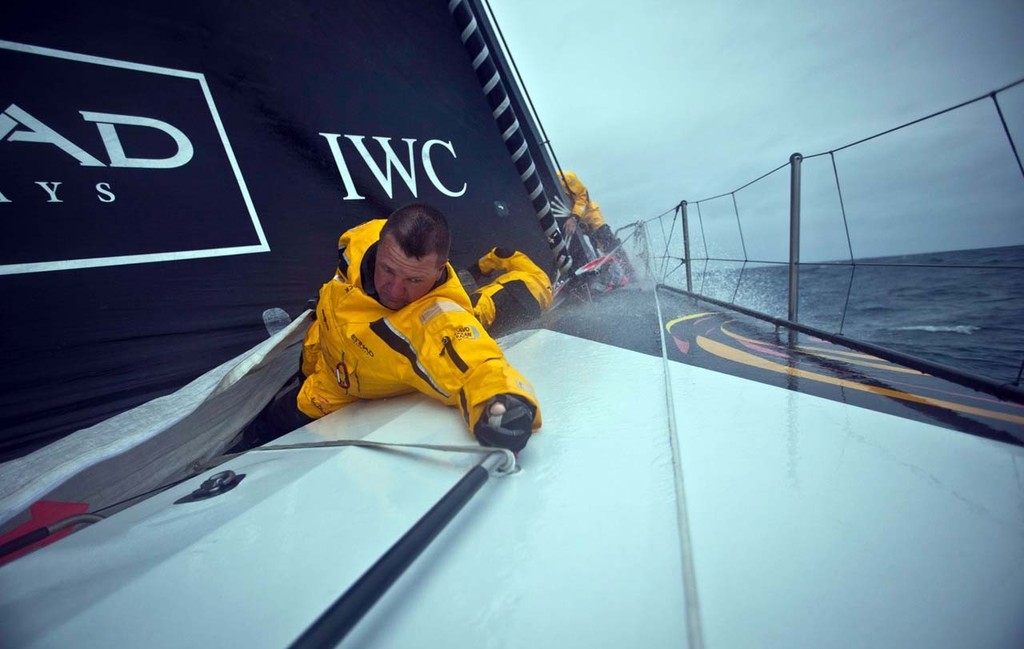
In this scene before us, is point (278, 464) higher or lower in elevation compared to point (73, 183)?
lower

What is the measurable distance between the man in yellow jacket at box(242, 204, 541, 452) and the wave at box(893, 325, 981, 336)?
8069 millimetres

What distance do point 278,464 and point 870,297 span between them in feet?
50.6

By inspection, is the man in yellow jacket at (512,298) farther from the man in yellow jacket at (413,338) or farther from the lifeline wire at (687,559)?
the lifeline wire at (687,559)

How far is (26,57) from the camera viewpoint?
1.20 m

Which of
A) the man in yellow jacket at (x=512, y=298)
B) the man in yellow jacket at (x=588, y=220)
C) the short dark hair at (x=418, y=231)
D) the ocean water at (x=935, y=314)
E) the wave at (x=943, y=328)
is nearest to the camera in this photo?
the short dark hair at (x=418, y=231)

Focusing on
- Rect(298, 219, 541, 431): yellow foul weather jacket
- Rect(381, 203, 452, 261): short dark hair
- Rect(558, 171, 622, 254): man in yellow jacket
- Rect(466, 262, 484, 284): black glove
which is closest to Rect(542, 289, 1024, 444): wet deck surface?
Rect(466, 262, 484, 284): black glove

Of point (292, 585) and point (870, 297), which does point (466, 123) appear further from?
point (870, 297)

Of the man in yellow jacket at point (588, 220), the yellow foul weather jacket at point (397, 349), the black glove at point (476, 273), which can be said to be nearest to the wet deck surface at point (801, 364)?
the black glove at point (476, 273)

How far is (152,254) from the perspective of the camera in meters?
1.39

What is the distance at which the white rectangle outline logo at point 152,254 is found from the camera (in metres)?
1.20

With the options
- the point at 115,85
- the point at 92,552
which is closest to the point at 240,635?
the point at 92,552

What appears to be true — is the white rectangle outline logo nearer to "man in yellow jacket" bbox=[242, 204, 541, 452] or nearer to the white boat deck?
"man in yellow jacket" bbox=[242, 204, 541, 452]

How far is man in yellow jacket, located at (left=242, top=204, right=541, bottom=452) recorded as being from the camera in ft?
2.69

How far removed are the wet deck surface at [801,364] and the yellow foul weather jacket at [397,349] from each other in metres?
0.78
